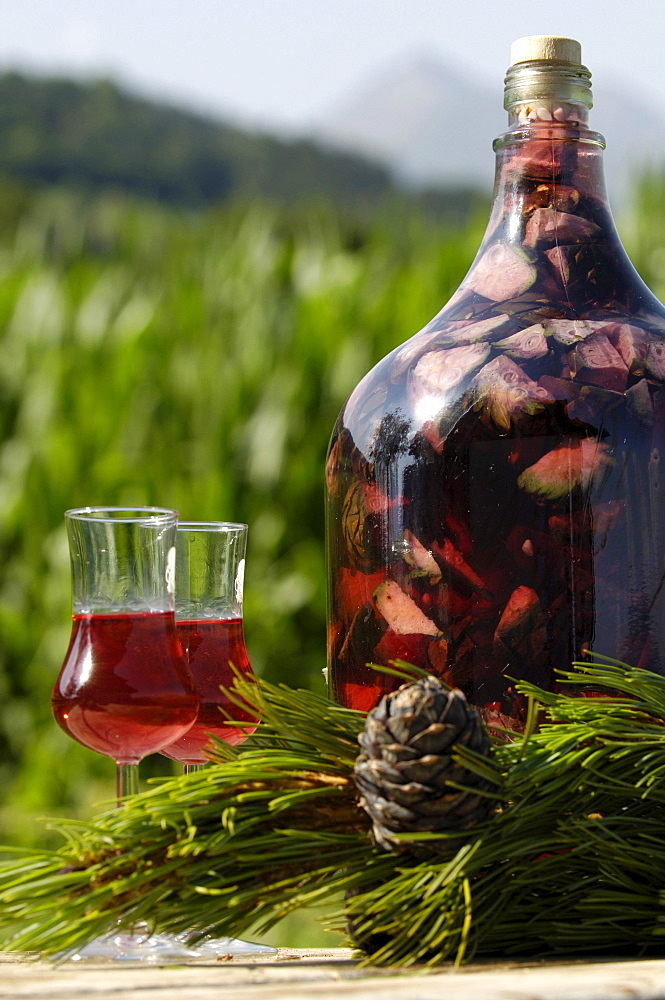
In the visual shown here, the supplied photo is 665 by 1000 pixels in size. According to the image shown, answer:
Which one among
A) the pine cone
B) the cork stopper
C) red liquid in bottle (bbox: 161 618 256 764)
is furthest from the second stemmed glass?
the cork stopper

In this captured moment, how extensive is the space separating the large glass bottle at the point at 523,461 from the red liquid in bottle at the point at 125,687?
0.18 meters

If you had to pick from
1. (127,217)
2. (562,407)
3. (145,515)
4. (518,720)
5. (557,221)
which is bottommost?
(518,720)

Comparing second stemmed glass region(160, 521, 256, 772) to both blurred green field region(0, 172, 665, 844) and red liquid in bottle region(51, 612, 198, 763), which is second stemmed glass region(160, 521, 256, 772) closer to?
red liquid in bottle region(51, 612, 198, 763)

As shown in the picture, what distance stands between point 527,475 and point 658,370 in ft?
0.58

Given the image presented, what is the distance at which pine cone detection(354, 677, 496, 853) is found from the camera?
0.87 metres

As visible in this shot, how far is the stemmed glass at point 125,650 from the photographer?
3.63 feet

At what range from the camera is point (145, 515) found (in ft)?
3.94

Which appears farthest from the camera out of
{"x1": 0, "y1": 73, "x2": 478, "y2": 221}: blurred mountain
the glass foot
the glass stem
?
{"x1": 0, "y1": 73, "x2": 478, "y2": 221}: blurred mountain

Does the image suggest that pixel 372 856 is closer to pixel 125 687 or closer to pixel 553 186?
pixel 125 687

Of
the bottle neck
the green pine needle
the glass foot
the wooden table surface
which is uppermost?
the bottle neck

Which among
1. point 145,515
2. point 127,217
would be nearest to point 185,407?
point 127,217

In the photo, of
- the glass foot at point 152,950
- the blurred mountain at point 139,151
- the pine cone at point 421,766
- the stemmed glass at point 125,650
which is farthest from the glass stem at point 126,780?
the blurred mountain at point 139,151

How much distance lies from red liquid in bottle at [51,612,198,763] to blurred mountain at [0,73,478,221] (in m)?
15.9

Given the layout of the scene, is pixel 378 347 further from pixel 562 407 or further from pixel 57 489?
pixel 562 407
